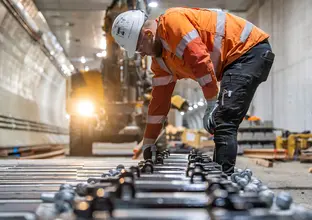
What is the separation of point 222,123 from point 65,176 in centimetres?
129

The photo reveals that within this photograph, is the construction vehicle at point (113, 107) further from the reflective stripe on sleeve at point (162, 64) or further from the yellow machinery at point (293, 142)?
the reflective stripe on sleeve at point (162, 64)

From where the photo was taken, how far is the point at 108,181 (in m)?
1.90

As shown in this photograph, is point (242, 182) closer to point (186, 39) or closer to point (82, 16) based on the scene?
point (186, 39)

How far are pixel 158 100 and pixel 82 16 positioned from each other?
11487mm

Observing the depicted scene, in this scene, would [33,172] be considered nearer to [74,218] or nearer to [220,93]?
[220,93]

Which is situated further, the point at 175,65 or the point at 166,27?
the point at 175,65

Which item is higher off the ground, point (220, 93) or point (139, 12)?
point (139, 12)

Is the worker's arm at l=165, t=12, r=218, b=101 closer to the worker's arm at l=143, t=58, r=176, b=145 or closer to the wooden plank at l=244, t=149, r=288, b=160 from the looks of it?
the worker's arm at l=143, t=58, r=176, b=145

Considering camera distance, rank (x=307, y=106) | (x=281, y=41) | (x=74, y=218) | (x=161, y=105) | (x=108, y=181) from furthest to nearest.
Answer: (x=281, y=41) < (x=307, y=106) < (x=161, y=105) < (x=108, y=181) < (x=74, y=218)

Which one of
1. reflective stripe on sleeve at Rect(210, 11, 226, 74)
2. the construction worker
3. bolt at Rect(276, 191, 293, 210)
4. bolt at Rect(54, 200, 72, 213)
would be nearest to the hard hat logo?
the construction worker

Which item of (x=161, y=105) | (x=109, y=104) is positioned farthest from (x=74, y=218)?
(x=109, y=104)

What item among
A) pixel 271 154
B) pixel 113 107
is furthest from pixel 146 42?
pixel 271 154

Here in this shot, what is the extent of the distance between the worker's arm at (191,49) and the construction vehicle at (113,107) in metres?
6.24

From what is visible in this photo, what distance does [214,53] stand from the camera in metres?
3.44
